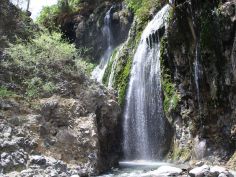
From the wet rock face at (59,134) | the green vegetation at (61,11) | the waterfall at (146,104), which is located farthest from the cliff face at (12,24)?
the green vegetation at (61,11)

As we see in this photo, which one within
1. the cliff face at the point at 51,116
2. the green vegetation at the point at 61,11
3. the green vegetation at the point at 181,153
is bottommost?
the green vegetation at the point at 181,153

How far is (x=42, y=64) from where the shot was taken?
18688mm

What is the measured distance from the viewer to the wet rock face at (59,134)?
13969mm

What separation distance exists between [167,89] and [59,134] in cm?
927

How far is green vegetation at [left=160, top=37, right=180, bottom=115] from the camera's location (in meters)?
22.3

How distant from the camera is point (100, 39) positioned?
3709 cm

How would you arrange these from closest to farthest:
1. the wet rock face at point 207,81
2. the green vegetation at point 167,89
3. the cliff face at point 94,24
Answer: the wet rock face at point 207,81, the green vegetation at point 167,89, the cliff face at point 94,24

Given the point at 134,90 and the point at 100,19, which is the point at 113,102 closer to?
the point at 134,90

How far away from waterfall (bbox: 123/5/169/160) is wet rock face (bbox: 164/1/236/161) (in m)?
1.94

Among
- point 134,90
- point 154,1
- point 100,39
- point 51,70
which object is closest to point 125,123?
point 134,90

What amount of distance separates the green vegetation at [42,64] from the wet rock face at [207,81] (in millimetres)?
5725

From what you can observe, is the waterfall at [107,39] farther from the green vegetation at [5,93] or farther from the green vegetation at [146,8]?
the green vegetation at [5,93]

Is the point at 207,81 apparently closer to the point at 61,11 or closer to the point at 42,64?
the point at 42,64

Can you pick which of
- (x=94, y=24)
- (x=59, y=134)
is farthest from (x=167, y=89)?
(x=94, y=24)
